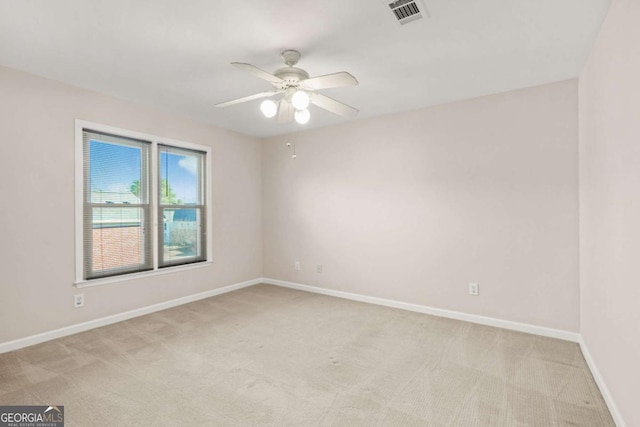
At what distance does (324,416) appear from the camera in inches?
76.1

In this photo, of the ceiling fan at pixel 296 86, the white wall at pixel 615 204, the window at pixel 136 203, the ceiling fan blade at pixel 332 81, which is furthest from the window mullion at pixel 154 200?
the white wall at pixel 615 204

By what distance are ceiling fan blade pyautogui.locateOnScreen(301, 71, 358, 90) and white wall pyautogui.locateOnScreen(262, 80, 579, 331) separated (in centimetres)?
191

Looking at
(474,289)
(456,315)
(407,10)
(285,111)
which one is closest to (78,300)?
(285,111)

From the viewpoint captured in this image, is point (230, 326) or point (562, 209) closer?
point (562, 209)

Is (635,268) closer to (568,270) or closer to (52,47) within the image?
(568,270)

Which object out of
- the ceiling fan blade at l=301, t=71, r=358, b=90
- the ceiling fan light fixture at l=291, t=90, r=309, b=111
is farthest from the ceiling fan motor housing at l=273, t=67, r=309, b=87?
the ceiling fan light fixture at l=291, t=90, r=309, b=111

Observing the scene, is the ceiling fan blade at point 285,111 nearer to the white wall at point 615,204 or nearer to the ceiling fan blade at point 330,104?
the ceiling fan blade at point 330,104

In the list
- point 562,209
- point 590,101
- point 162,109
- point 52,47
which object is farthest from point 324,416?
point 162,109

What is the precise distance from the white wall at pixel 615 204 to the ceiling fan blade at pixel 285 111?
2194 millimetres

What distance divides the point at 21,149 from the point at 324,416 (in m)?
3.46

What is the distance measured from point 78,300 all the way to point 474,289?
4.27m

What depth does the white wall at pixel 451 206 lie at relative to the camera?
3.08 metres
